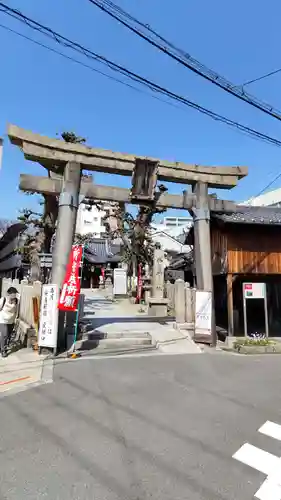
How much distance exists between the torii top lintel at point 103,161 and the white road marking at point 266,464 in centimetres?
896

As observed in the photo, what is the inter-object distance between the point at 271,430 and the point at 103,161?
907cm

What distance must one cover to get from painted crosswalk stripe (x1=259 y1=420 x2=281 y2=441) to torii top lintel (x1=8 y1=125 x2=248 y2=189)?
343 inches

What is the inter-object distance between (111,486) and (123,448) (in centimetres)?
79

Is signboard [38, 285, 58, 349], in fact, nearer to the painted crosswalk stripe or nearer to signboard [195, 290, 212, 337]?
signboard [195, 290, 212, 337]

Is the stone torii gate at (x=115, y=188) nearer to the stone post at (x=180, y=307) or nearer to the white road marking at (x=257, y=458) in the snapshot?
the stone post at (x=180, y=307)

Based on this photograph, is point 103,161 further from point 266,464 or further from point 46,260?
point 266,464

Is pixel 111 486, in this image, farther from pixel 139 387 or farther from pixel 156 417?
pixel 139 387

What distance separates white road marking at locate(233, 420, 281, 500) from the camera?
315cm

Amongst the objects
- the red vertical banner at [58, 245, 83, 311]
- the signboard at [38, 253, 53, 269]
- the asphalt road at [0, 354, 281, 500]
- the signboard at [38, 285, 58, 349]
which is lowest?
the asphalt road at [0, 354, 281, 500]

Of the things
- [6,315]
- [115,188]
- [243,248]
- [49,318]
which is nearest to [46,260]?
[115,188]

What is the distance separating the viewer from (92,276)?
39.6 metres

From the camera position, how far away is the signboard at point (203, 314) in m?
10.9

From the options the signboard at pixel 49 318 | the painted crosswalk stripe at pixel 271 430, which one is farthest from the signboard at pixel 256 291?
the painted crosswalk stripe at pixel 271 430

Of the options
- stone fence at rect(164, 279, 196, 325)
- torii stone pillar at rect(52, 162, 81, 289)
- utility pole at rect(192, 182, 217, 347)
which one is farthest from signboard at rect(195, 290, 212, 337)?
torii stone pillar at rect(52, 162, 81, 289)
